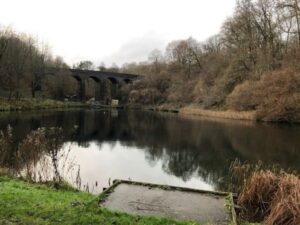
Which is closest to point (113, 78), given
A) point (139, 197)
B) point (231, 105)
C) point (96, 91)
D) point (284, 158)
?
point (96, 91)

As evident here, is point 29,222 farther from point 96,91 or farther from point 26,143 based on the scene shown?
point 96,91

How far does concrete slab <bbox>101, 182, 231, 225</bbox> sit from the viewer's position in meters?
6.21

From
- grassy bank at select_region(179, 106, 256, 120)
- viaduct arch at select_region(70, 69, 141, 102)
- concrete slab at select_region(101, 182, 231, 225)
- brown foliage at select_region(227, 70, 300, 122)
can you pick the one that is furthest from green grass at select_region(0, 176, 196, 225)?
viaduct arch at select_region(70, 69, 141, 102)

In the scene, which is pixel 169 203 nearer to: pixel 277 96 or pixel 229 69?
pixel 277 96

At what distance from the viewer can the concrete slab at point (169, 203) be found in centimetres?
621

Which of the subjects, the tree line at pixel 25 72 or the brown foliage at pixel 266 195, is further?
the tree line at pixel 25 72

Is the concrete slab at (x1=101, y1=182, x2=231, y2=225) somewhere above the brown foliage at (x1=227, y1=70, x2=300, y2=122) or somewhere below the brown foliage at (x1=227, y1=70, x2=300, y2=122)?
below

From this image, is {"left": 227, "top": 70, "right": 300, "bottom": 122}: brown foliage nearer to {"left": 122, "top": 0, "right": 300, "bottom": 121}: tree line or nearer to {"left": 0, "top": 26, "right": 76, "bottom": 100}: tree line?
{"left": 122, "top": 0, "right": 300, "bottom": 121}: tree line

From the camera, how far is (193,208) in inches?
262

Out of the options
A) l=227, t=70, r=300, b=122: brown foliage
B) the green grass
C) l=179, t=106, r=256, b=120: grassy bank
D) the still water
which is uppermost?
l=227, t=70, r=300, b=122: brown foliage

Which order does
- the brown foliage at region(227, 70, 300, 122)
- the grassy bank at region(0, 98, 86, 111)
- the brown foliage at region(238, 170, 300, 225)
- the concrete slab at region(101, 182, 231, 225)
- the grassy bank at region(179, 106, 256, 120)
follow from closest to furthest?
the concrete slab at region(101, 182, 231, 225), the brown foliage at region(238, 170, 300, 225), the brown foliage at region(227, 70, 300, 122), the grassy bank at region(179, 106, 256, 120), the grassy bank at region(0, 98, 86, 111)

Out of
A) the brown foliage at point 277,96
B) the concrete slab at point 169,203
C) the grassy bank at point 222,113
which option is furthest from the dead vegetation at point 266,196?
the grassy bank at point 222,113

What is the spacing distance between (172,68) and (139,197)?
6370cm

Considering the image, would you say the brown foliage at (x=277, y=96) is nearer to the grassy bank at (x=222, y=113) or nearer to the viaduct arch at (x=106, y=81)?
the grassy bank at (x=222, y=113)
